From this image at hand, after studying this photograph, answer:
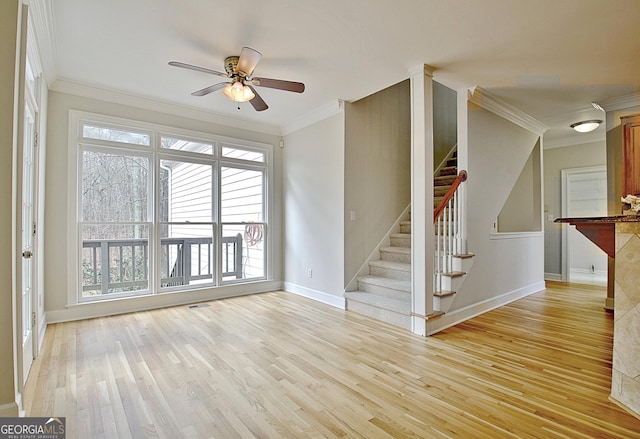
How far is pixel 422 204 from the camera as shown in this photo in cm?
317

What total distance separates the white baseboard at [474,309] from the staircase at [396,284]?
12cm

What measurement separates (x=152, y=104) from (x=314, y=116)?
2181 millimetres

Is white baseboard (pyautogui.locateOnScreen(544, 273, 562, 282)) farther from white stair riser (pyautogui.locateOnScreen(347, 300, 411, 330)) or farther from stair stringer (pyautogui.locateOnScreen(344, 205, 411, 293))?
white stair riser (pyautogui.locateOnScreen(347, 300, 411, 330))

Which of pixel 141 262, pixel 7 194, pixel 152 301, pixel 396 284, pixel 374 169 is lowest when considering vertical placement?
pixel 152 301

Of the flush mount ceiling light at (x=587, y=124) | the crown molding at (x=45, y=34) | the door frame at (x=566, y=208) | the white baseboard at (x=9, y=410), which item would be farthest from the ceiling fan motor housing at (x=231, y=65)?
the door frame at (x=566, y=208)

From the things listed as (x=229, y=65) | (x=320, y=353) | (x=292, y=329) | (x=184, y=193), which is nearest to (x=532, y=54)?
(x=229, y=65)

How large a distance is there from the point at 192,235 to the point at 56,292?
1.62 meters

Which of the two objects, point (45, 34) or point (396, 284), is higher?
point (45, 34)

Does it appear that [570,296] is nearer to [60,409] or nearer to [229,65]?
[229,65]

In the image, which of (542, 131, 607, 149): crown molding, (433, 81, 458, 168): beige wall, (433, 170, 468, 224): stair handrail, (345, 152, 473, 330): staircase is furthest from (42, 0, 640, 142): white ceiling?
(542, 131, 607, 149): crown molding

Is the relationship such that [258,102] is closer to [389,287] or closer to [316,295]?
[389,287]

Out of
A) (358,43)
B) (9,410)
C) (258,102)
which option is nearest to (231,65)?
(258,102)

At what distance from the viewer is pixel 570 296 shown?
473cm

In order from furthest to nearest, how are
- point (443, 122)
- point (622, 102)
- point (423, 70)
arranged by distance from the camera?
point (443, 122) → point (622, 102) → point (423, 70)
